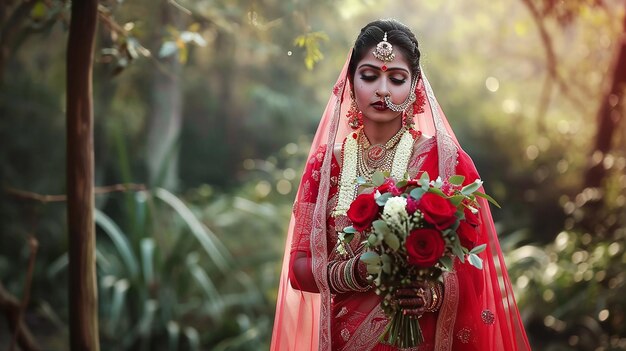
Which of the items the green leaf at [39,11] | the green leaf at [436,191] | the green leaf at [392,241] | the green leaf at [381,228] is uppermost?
the green leaf at [39,11]

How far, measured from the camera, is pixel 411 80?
249 centimetres

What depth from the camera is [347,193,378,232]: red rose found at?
2.17m

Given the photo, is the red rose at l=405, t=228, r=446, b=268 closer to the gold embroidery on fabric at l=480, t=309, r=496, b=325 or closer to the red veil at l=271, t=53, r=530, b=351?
the red veil at l=271, t=53, r=530, b=351

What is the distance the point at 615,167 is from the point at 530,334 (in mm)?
1741

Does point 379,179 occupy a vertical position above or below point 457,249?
above

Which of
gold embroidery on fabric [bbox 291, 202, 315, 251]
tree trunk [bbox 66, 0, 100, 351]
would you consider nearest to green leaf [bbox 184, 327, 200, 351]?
tree trunk [bbox 66, 0, 100, 351]

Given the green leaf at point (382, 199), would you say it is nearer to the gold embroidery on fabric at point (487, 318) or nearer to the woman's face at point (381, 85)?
the woman's face at point (381, 85)

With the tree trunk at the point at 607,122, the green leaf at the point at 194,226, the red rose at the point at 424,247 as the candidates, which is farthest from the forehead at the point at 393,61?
the tree trunk at the point at 607,122

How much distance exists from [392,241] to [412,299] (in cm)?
21

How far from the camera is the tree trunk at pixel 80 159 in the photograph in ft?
9.90

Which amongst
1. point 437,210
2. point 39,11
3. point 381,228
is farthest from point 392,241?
point 39,11

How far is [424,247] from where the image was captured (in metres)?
2.11

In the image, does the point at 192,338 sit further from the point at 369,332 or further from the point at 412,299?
the point at 412,299

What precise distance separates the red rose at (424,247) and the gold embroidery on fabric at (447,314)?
243 mm
